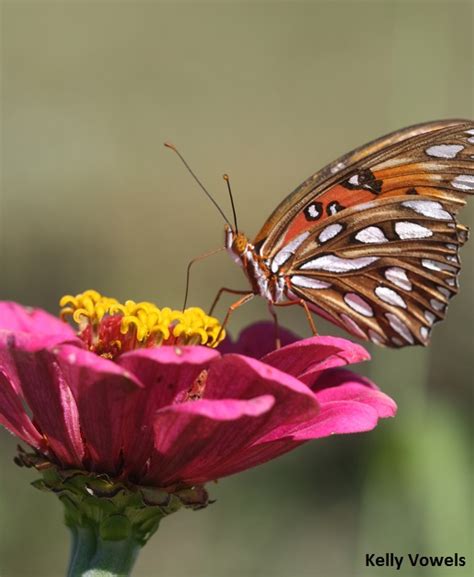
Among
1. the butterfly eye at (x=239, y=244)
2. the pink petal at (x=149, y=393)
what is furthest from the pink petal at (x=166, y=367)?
the butterfly eye at (x=239, y=244)

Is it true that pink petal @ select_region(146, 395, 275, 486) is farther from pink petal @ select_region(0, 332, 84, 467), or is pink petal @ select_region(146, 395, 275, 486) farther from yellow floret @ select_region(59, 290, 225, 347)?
yellow floret @ select_region(59, 290, 225, 347)

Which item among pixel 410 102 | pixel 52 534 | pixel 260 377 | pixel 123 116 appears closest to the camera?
pixel 260 377

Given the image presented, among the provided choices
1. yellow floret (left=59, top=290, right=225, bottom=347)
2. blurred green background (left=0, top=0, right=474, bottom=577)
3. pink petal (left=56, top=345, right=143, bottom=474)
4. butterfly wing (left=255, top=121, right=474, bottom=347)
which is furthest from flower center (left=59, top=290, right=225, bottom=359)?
blurred green background (left=0, top=0, right=474, bottom=577)

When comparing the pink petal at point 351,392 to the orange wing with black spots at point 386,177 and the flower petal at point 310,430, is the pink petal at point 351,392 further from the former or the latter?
the orange wing with black spots at point 386,177

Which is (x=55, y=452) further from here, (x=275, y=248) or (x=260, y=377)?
(x=275, y=248)

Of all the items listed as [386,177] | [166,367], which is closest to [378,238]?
[386,177]

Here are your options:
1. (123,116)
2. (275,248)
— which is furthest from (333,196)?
(123,116)

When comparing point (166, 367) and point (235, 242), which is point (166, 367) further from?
point (235, 242)
